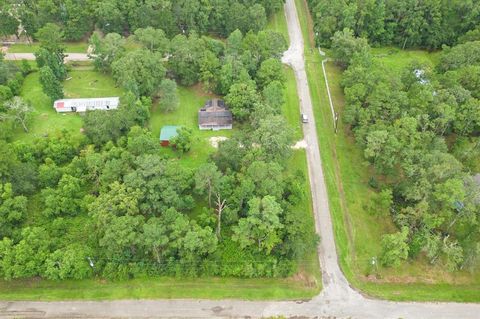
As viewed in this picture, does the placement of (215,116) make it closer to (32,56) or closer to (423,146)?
(423,146)

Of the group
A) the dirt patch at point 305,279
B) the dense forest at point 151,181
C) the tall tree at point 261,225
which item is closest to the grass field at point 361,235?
the dirt patch at point 305,279

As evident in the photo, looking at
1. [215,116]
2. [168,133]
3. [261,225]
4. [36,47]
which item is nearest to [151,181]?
[261,225]

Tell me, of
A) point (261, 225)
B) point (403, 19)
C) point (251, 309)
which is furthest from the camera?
point (403, 19)

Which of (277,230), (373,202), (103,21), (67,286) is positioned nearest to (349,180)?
(373,202)

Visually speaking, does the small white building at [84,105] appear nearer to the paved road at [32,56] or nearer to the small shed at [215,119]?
the small shed at [215,119]

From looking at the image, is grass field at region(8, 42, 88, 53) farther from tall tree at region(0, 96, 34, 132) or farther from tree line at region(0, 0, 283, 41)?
tall tree at region(0, 96, 34, 132)

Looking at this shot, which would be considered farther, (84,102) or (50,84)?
(84,102)

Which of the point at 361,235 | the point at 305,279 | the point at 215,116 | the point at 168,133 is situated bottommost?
the point at 305,279
